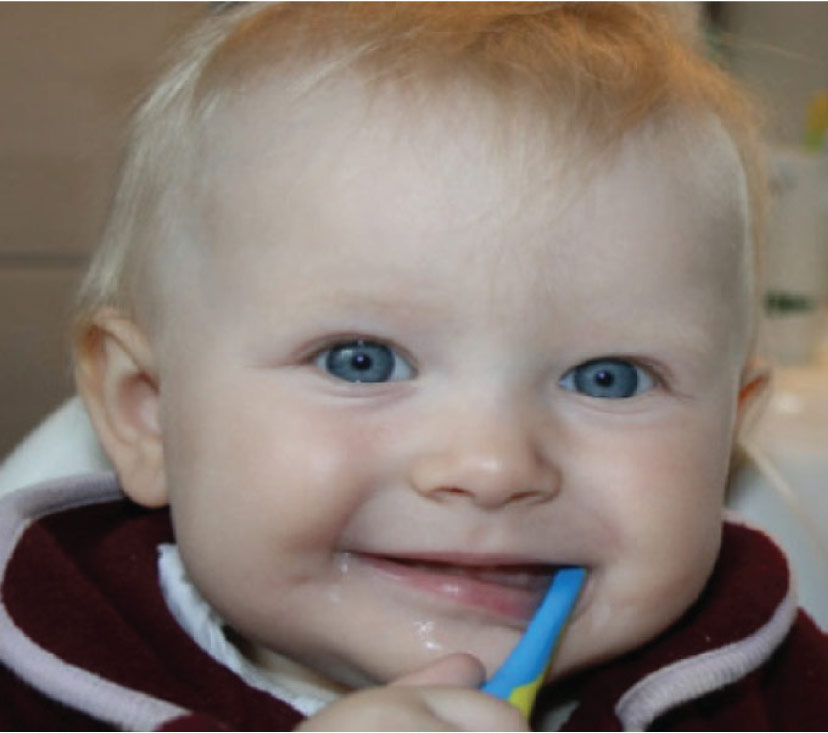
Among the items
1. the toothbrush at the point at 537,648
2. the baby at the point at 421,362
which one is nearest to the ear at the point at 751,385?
the baby at the point at 421,362

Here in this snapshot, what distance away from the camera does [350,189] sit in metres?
0.60

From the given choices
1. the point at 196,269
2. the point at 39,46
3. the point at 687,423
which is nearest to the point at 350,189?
the point at 196,269

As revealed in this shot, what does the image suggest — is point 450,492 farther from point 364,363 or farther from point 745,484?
point 745,484

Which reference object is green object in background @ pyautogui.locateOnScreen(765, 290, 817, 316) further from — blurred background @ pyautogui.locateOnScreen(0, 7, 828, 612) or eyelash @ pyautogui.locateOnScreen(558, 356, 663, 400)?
eyelash @ pyautogui.locateOnScreen(558, 356, 663, 400)

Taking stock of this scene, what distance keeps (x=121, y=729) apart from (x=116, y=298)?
Answer: 24cm

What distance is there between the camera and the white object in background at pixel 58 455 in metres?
0.81

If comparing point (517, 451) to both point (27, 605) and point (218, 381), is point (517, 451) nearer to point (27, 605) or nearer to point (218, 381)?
point (218, 381)

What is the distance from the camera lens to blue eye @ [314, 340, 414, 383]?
23.7 inches

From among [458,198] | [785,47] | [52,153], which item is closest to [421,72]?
[458,198]

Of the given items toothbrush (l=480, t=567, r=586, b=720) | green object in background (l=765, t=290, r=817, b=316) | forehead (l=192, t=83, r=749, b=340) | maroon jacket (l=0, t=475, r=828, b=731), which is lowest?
green object in background (l=765, t=290, r=817, b=316)

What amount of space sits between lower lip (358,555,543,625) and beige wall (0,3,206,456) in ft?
2.07

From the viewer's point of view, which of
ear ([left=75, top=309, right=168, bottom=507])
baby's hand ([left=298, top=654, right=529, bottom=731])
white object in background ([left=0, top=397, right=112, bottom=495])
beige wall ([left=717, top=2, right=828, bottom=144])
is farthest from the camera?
beige wall ([left=717, top=2, right=828, bottom=144])

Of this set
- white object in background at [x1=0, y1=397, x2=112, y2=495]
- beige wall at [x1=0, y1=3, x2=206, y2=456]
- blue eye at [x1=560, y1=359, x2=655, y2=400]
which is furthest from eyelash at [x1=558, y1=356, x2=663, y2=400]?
beige wall at [x1=0, y1=3, x2=206, y2=456]

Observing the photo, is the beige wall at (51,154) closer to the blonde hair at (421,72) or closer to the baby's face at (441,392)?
the blonde hair at (421,72)
